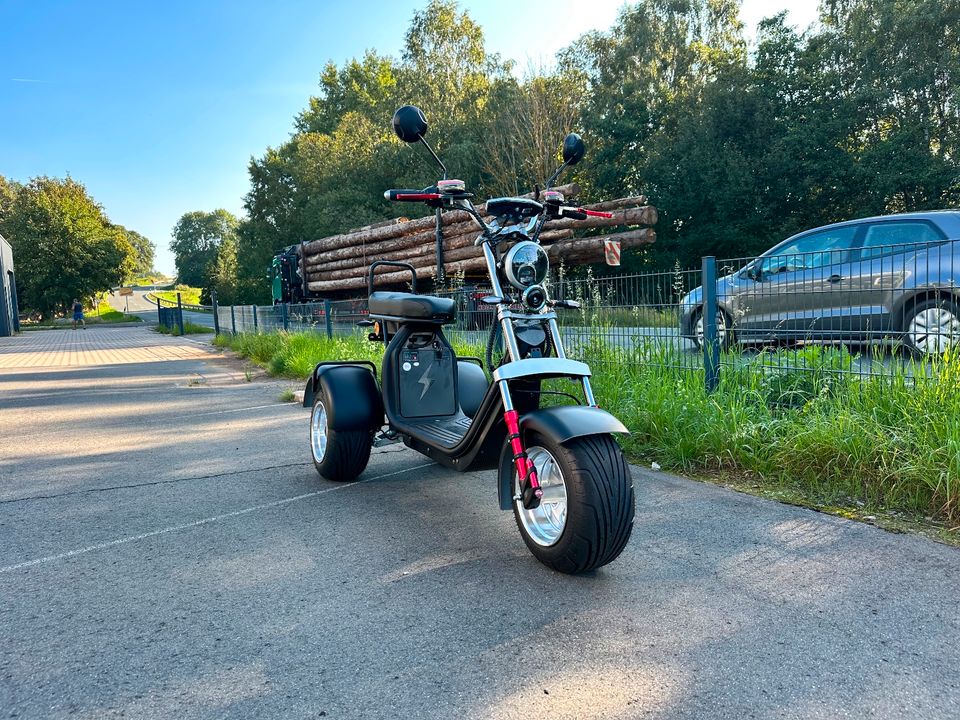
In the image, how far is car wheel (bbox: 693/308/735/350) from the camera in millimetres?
5051

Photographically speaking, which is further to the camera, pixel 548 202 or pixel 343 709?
pixel 548 202

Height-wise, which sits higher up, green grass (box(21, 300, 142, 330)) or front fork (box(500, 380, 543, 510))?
green grass (box(21, 300, 142, 330))

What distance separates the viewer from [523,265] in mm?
3150

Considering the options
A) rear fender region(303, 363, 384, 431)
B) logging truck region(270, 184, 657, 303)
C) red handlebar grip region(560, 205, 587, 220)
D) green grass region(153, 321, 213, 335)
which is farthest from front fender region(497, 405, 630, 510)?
green grass region(153, 321, 213, 335)

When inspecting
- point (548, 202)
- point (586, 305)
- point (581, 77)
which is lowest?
point (586, 305)

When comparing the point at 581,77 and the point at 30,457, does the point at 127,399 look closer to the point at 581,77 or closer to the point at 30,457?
the point at 30,457

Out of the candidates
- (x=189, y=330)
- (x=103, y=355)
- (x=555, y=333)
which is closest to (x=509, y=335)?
(x=555, y=333)

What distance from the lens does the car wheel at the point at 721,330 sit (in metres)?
5.05

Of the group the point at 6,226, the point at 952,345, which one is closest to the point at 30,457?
the point at 952,345

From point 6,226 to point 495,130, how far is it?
36868 millimetres

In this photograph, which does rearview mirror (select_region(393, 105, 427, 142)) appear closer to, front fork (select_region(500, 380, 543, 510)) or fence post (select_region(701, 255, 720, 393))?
front fork (select_region(500, 380, 543, 510))

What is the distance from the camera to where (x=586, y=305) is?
19.5 feet

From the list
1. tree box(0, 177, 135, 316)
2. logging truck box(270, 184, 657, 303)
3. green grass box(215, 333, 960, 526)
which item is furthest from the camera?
tree box(0, 177, 135, 316)

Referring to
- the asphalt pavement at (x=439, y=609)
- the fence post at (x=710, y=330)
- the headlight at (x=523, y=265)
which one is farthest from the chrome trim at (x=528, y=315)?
the fence post at (x=710, y=330)
